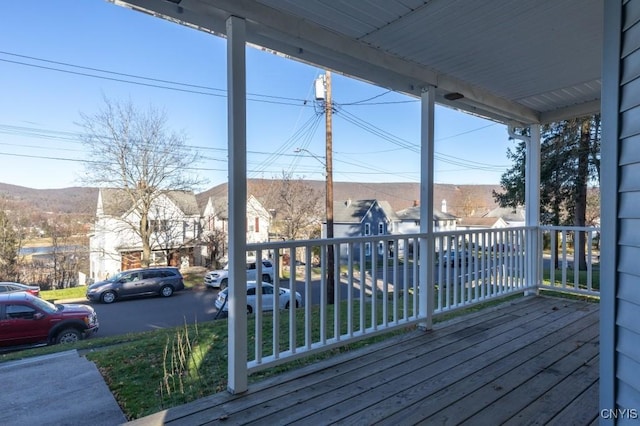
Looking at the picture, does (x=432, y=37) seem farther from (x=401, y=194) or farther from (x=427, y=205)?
(x=401, y=194)

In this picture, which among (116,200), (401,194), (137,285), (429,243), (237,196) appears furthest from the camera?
(401,194)

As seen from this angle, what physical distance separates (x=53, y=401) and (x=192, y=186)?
42.7 ft

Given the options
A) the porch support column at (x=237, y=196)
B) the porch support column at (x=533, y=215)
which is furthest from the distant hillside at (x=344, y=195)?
the porch support column at (x=237, y=196)

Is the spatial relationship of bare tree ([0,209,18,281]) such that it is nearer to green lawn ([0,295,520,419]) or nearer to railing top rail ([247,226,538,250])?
green lawn ([0,295,520,419])

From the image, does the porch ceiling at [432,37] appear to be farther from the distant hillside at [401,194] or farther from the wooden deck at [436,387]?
the distant hillside at [401,194]

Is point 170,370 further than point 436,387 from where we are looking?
Yes

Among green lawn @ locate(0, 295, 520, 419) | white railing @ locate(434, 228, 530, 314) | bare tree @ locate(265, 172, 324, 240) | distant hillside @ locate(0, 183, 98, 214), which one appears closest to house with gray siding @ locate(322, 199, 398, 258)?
bare tree @ locate(265, 172, 324, 240)

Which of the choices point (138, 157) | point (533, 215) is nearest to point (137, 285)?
point (138, 157)

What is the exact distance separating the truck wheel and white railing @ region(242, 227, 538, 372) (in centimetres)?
406

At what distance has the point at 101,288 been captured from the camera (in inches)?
428

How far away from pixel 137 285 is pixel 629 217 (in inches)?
515

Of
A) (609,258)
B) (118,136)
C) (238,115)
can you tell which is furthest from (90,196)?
(609,258)

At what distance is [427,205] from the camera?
2955 millimetres

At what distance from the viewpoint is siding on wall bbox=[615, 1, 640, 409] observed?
1.03 meters
